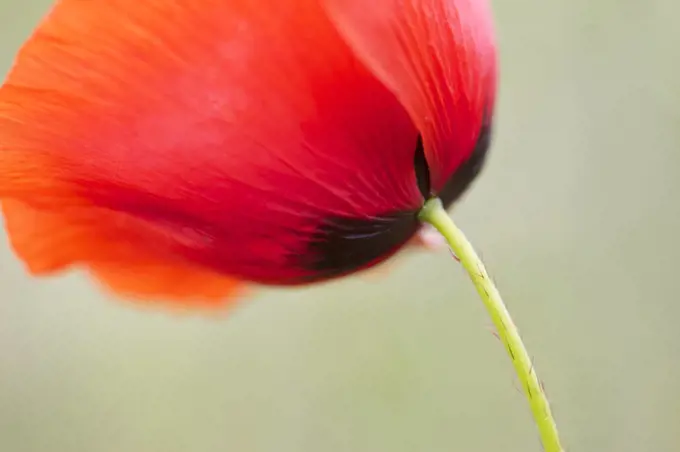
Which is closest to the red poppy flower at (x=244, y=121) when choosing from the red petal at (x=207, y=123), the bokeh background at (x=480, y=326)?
the red petal at (x=207, y=123)

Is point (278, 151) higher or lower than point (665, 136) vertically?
higher

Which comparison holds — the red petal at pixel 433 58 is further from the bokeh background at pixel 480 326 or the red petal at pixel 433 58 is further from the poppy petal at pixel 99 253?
the bokeh background at pixel 480 326

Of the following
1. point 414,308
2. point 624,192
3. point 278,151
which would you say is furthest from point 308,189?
point 624,192

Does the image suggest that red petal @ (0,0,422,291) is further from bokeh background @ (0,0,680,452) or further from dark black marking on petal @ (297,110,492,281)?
bokeh background @ (0,0,680,452)

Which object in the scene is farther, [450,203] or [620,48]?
[620,48]

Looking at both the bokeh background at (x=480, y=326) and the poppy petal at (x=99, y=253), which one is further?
the bokeh background at (x=480, y=326)

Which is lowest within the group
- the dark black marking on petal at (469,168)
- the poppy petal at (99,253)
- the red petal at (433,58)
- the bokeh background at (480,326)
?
the bokeh background at (480,326)

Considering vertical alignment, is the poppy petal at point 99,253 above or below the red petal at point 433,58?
below

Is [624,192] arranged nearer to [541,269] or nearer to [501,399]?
[541,269]
